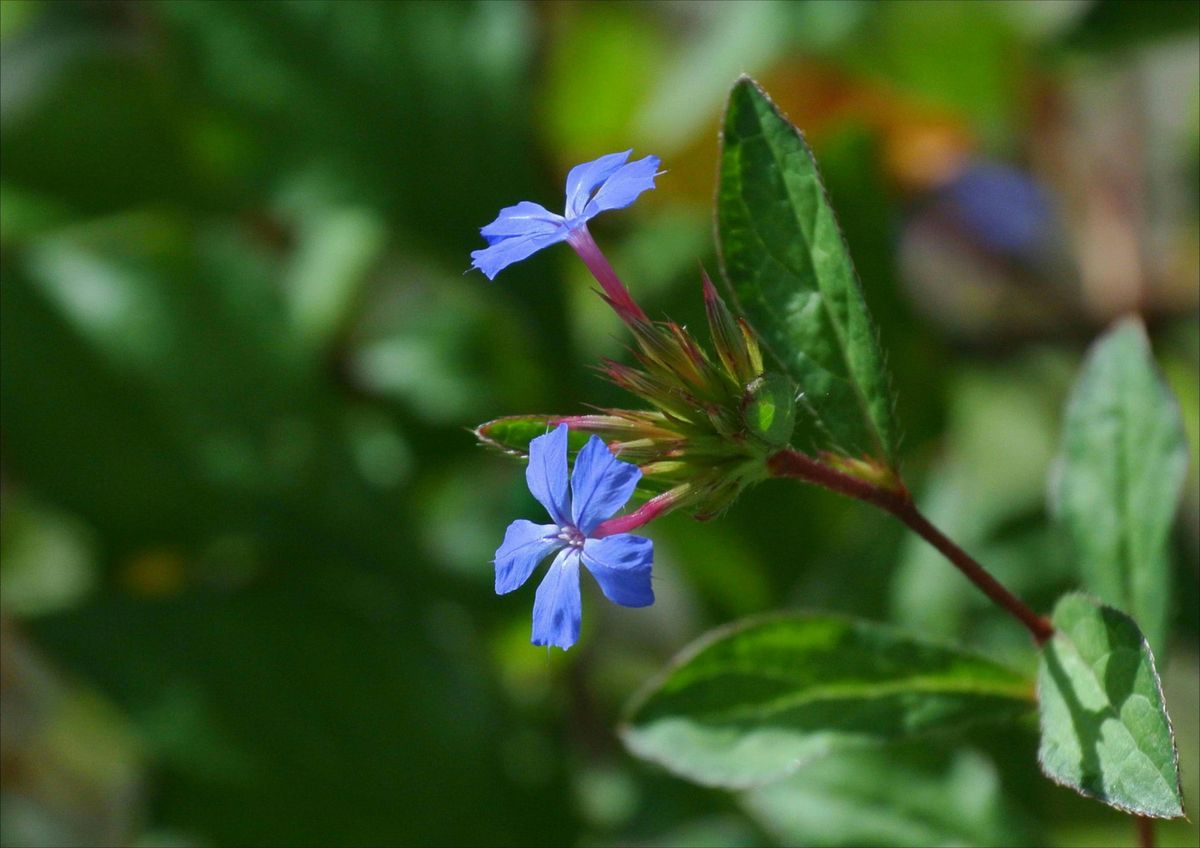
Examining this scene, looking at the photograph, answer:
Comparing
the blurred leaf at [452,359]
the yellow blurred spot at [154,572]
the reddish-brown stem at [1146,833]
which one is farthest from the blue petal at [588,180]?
the yellow blurred spot at [154,572]

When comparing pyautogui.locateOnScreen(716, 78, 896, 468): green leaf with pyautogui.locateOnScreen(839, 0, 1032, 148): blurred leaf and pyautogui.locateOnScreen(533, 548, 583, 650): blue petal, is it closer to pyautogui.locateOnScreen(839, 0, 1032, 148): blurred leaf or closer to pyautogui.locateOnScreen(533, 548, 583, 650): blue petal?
pyautogui.locateOnScreen(533, 548, 583, 650): blue petal

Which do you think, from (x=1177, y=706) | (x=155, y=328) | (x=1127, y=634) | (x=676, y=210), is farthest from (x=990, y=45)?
(x=1127, y=634)

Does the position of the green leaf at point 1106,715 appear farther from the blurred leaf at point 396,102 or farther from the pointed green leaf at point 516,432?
the blurred leaf at point 396,102

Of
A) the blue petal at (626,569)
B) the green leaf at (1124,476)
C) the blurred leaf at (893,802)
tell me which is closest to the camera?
the blue petal at (626,569)

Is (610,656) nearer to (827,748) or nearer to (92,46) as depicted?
(827,748)

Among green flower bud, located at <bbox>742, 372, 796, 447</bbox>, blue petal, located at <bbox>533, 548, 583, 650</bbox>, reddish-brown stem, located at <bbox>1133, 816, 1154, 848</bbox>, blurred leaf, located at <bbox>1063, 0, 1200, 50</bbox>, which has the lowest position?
reddish-brown stem, located at <bbox>1133, 816, 1154, 848</bbox>

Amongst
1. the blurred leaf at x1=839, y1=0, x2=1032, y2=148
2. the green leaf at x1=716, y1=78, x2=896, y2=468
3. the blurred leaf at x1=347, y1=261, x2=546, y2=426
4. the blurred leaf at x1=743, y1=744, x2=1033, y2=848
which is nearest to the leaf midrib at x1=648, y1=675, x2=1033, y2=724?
the green leaf at x1=716, y1=78, x2=896, y2=468

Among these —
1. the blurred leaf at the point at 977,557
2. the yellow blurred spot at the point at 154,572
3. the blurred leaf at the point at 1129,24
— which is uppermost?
the blurred leaf at the point at 1129,24

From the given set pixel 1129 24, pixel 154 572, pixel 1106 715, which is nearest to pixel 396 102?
pixel 154 572
